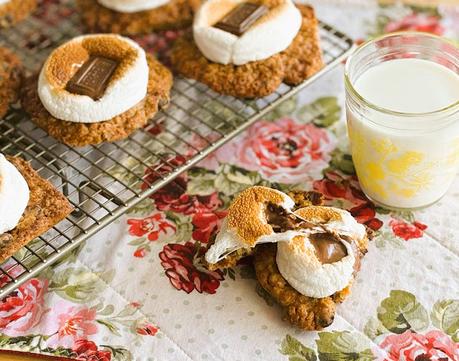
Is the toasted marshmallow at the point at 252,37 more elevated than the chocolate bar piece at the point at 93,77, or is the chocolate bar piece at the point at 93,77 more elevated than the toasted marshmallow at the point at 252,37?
the chocolate bar piece at the point at 93,77

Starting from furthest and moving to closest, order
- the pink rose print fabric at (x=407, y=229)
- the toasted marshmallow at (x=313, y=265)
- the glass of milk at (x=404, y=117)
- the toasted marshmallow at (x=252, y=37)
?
the toasted marshmallow at (x=252, y=37) < the pink rose print fabric at (x=407, y=229) < the glass of milk at (x=404, y=117) < the toasted marshmallow at (x=313, y=265)

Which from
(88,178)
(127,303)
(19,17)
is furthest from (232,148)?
(19,17)

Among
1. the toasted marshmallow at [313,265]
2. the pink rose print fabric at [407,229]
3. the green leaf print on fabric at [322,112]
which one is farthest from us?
the green leaf print on fabric at [322,112]

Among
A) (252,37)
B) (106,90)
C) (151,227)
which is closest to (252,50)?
(252,37)

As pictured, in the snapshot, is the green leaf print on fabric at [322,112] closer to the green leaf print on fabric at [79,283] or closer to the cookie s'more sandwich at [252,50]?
the cookie s'more sandwich at [252,50]

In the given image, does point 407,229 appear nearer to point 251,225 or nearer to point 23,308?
point 251,225

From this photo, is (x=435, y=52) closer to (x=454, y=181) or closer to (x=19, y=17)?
(x=454, y=181)

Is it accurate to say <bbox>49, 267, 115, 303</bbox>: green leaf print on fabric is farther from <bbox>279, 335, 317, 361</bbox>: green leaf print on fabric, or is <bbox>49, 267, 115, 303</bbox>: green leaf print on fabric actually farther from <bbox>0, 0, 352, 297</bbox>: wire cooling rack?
<bbox>279, 335, 317, 361</bbox>: green leaf print on fabric

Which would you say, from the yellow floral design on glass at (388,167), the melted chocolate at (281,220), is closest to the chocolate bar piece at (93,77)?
the melted chocolate at (281,220)
